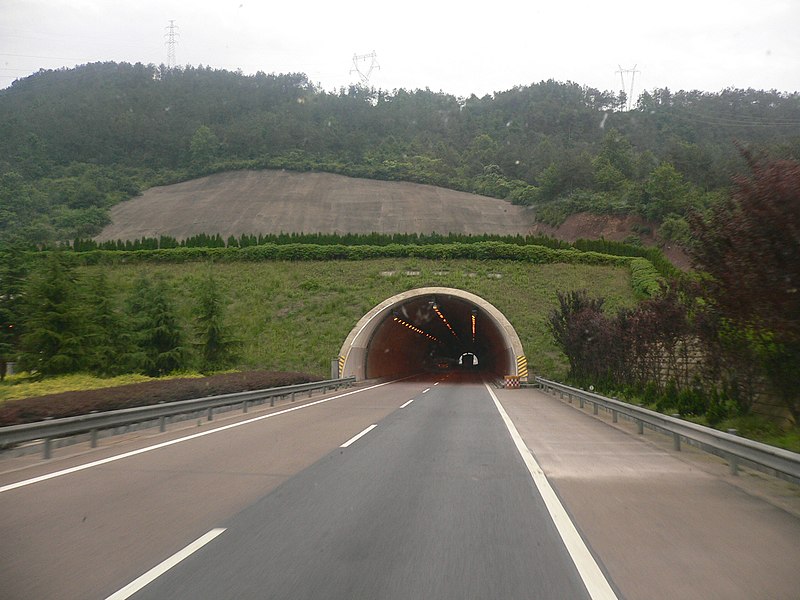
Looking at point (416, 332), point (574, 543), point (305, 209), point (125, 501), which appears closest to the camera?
point (574, 543)

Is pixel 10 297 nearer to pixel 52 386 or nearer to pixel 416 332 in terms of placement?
pixel 52 386

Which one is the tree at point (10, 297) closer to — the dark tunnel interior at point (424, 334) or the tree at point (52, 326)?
the tree at point (52, 326)

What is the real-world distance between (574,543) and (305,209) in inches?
3045

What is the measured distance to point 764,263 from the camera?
945 cm

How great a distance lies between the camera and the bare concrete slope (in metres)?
75.1

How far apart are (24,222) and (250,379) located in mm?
45813

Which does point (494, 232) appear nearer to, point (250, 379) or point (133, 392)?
point (250, 379)

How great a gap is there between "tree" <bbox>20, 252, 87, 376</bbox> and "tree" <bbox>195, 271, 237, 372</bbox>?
794 centimetres

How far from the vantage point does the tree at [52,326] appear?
25.9 metres

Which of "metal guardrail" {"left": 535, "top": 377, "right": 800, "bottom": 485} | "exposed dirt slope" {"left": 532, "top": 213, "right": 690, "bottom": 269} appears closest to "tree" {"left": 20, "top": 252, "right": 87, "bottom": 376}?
"metal guardrail" {"left": 535, "top": 377, "right": 800, "bottom": 485}

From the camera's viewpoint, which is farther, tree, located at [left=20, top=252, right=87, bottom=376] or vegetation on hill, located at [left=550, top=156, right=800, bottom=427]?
tree, located at [left=20, top=252, right=87, bottom=376]

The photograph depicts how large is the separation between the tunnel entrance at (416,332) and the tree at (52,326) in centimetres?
1376

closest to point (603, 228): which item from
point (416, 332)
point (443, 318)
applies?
point (443, 318)

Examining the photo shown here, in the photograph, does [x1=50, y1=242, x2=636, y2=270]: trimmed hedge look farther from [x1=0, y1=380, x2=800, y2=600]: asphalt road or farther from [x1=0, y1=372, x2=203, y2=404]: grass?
[x1=0, y1=380, x2=800, y2=600]: asphalt road
